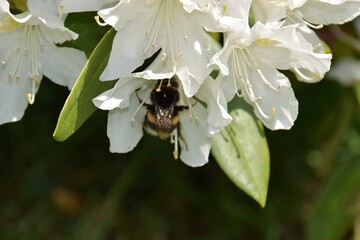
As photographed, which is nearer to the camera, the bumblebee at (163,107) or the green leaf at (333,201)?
the bumblebee at (163,107)

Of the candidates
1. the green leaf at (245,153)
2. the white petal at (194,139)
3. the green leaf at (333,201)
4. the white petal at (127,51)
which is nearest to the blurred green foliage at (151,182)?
the green leaf at (333,201)

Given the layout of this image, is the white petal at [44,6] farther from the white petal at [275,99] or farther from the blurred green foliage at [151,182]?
the blurred green foliage at [151,182]

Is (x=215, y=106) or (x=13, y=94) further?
(x=13, y=94)

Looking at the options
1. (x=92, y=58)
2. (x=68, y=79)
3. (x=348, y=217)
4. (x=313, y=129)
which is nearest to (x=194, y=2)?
(x=92, y=58)

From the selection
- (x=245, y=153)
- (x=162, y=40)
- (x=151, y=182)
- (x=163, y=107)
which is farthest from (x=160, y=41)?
(x=151, y=182)

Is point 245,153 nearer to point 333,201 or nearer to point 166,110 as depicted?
point 166,110

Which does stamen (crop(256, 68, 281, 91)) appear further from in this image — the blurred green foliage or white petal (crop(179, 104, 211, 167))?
the blurred green foliage

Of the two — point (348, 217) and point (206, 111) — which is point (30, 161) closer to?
point (348, 217)
